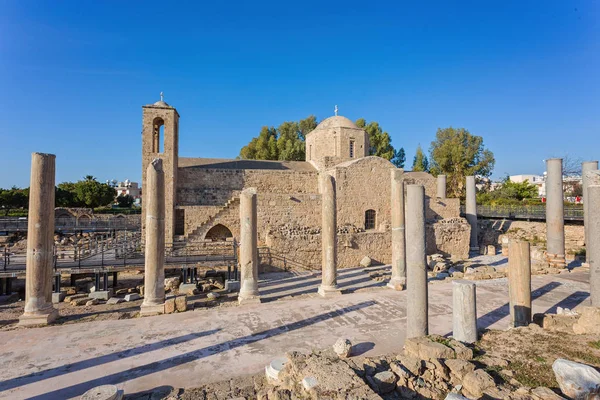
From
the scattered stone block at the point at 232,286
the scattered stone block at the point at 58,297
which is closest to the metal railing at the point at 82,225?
the scattered stone block at the point at 58,297

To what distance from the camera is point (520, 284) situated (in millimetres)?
6621

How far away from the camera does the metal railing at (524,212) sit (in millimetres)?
20531

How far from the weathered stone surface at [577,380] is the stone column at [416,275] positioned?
1958mm

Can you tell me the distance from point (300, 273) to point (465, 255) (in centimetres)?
981

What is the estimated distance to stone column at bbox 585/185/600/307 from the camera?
6.66 m

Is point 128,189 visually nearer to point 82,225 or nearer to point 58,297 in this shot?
point 82,225

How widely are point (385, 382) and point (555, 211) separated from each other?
12859mm

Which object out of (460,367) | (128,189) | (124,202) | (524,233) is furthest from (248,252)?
(128,189)

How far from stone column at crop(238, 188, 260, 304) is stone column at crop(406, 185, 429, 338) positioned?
448 centimetres

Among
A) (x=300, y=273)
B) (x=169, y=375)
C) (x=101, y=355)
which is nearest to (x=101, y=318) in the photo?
(x=101, y=355)

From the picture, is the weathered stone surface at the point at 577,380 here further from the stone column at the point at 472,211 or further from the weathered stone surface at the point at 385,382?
the stone column at the point at 472,211

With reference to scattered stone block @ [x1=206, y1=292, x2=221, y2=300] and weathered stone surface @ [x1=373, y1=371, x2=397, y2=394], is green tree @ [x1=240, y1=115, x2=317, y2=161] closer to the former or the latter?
scattered stone block @ [x1=206, y1=292, x2=221, y2=300]

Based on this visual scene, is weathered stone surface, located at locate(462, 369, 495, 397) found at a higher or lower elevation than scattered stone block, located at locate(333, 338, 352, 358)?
higher

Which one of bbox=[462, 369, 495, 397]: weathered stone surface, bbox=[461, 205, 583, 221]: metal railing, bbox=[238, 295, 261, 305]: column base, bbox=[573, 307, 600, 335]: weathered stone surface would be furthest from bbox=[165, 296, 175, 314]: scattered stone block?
bbox=[461, 205, 583, 221]: metal railing
